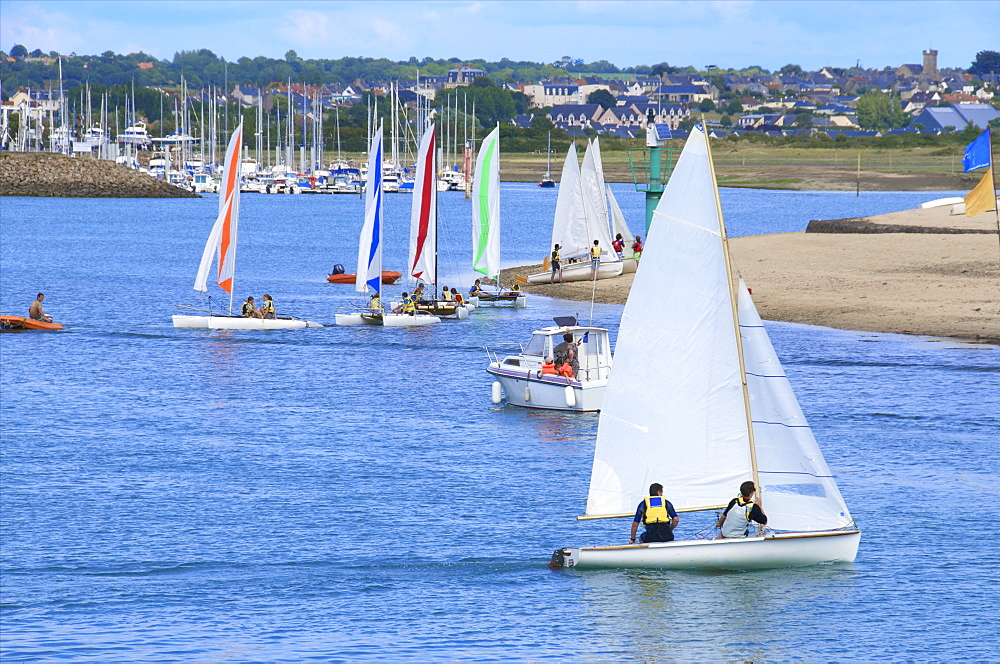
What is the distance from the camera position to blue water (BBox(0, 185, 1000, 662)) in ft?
75.2

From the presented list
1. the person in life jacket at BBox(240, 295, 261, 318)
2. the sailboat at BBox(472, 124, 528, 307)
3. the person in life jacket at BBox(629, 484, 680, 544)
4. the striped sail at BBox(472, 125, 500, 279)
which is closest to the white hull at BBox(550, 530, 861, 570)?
the person in life jacket at BBox(629, 484, 680, 544)

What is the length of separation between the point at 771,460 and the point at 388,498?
36.1 ft

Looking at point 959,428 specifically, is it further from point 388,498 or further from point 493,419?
point 388,498

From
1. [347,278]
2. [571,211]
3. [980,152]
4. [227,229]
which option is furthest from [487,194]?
[980,152]

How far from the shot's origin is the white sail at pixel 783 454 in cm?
2319

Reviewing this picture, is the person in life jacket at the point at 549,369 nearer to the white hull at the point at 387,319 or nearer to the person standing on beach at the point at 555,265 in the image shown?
the white hull at the point at 387,319

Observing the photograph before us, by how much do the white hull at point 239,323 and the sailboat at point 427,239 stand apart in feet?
18.1

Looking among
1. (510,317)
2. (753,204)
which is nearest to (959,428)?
(510,317)

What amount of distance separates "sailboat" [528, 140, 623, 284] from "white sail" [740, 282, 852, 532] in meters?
48.4

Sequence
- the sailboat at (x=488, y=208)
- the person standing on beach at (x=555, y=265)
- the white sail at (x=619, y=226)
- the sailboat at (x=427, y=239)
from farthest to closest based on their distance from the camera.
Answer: the white sail at (x=619, y=226), the person standing on beach at (x=555, y=265), the sailboat at (x=488, y=208), the sailboat at (x=427, y=239)

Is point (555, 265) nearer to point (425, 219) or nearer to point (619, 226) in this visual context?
point (619, 226)

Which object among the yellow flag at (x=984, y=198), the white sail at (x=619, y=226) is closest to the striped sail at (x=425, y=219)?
the white sail at (x=619, y=226)

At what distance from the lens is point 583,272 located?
72750 mm

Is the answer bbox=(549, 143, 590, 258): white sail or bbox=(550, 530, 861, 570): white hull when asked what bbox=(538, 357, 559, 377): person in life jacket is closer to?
bbox=(550, 530, 861, 570): white hull
